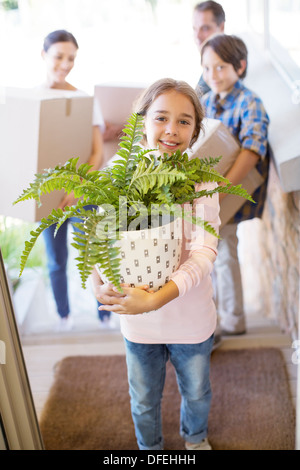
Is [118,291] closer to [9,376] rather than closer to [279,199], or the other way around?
[9,376]

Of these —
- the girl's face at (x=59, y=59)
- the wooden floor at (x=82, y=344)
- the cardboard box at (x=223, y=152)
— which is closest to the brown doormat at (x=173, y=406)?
the wooden floor at (x=82, y=344)

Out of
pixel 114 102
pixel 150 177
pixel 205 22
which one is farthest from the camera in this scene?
pixel 114 102

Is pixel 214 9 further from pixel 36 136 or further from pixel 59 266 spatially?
pixel 59 266

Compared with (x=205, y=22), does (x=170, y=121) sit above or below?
below

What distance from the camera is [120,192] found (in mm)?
1204

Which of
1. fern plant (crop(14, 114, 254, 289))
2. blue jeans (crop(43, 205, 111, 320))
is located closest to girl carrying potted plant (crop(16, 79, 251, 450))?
fern plant (crop(14, 114, 254, 289))

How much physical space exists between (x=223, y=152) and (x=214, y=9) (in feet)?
1.24

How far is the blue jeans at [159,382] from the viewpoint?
1461 millimetres

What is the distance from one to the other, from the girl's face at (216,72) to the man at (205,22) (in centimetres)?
2

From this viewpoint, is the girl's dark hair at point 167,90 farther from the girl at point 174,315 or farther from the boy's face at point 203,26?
the boy's face at point 203,26

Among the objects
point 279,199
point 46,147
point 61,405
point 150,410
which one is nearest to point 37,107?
point 46,147

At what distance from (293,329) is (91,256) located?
107 cm

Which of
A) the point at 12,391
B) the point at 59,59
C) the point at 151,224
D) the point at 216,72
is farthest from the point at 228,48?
the point at 12,391

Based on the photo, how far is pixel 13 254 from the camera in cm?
176
